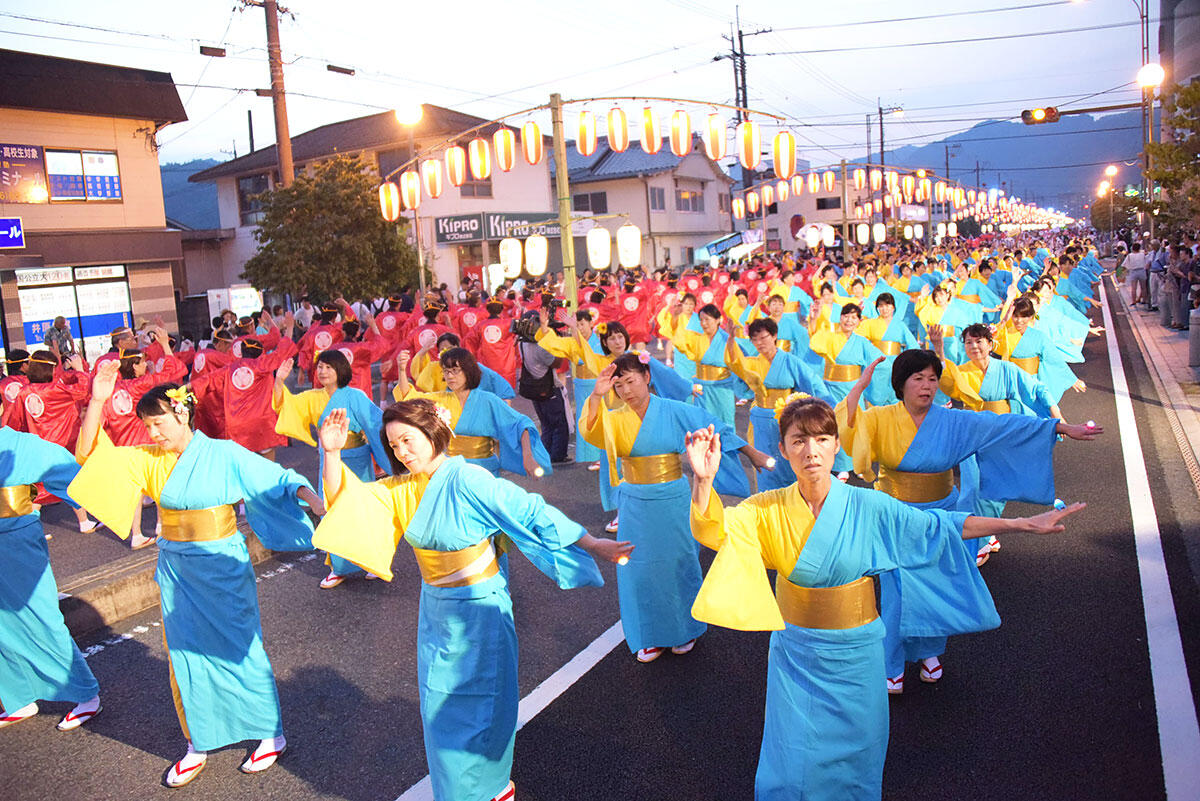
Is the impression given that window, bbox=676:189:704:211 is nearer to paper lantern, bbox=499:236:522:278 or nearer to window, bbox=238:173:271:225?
window, bbox=238:173:271:225

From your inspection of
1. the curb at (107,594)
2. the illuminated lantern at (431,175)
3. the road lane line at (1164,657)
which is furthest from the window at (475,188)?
the road lane line at (1164,657)

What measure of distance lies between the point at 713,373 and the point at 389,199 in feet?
37.5

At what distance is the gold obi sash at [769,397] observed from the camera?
7.25 m

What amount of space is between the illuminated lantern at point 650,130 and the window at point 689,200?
2500 centimetres

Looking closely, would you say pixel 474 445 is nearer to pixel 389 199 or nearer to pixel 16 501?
pixel 16 501

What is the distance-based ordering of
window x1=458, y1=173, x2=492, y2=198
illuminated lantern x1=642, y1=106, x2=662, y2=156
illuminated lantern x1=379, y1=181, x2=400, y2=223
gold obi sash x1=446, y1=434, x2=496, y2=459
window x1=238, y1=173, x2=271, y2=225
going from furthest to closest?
window x1=238, y1=173, x2=271, y2=225
window x1=458, y1=173, x2=492, y2=198
illuminated lantern x1=379, y1=181, x2=400, y2=223
illuminated lantern x1=642, y1=106, x2=662, y2=156
gold obi sash x1=446, y1=434, x2=496, y2=459

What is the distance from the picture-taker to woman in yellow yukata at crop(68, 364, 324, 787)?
4137 millimetres

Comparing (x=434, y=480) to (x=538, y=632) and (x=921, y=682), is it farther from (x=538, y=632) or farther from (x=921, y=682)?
(x=921, y=682)

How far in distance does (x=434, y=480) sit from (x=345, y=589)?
133 inches

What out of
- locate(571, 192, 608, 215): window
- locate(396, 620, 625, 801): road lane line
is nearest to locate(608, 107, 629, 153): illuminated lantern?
locate(396, 620, 625, 801): road lane line

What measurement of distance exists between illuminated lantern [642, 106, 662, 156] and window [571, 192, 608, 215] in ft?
72.4

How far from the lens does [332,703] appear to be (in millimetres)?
4801

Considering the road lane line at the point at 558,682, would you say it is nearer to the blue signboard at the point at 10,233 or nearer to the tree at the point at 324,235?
the tree at the point at 324,235

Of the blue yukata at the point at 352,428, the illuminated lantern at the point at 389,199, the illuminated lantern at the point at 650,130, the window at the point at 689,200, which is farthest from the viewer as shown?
the window at the point at 689,200
